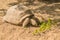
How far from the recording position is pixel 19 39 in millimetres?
4801

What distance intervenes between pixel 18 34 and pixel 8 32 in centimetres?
31

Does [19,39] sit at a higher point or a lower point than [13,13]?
lower

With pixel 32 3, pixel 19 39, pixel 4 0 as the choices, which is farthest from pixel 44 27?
pixel 4 0

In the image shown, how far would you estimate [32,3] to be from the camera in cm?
744

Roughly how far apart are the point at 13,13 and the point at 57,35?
156cm

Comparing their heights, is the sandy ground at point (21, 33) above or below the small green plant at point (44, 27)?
below

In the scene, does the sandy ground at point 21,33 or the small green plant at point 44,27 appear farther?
the small green plant at point 44,27

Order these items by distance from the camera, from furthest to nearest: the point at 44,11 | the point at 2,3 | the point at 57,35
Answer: the point at 2,3 → the point at 44,11 → the point at 57,35

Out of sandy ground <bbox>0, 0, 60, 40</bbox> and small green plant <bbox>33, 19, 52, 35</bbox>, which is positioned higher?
small green plant <bbox>33, 19, 52, 35</bbox>

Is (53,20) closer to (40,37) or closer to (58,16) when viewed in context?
(58,16)

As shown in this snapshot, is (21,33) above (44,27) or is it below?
below

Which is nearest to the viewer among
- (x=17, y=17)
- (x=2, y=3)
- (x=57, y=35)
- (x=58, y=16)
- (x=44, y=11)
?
(x=57, y=35)

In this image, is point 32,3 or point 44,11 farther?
point 32,3

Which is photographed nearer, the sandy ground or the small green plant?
the sandy ground
